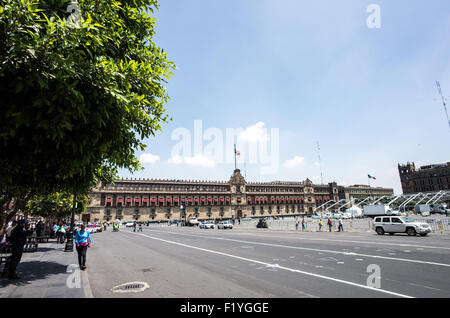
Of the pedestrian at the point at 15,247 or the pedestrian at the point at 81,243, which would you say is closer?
the pedestrian at the point at 15,247

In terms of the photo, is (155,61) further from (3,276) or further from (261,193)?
(261,193)

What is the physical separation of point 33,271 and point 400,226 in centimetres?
2407

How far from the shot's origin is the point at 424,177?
11275cm

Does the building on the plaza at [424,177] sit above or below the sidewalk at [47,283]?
above

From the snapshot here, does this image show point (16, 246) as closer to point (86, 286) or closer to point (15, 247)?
point (15, 247)

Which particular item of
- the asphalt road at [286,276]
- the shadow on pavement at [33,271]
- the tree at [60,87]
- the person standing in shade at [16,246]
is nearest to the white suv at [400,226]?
the asphalt road at [286,276]

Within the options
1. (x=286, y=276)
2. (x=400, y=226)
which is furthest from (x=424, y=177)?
(x=286, y=276)

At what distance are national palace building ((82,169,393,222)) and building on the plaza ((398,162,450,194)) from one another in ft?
71.4

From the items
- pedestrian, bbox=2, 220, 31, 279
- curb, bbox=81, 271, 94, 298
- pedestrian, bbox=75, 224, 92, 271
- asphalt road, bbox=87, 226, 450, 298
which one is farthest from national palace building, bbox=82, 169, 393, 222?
asphalt road, bbox=87, 226, 450, 298

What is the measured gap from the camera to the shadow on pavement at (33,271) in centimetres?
727

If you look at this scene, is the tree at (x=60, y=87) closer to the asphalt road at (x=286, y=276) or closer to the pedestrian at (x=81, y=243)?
the pedestrian at (x=81, y=243)

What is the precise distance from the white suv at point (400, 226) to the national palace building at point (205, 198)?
217ft
